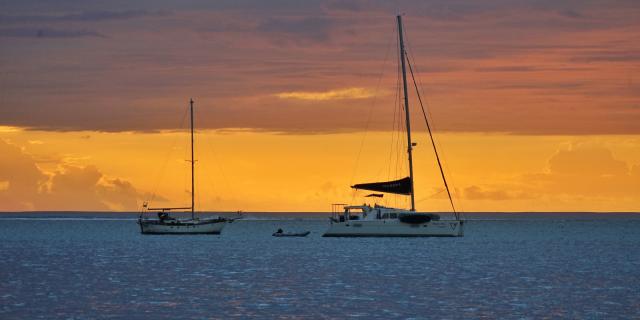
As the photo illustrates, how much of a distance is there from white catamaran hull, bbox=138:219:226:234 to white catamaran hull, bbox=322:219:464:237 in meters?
33.4

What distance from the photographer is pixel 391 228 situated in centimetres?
12506

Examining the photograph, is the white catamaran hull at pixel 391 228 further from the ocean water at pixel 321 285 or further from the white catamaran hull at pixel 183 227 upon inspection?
the white catamaran hull at pixel 183 227

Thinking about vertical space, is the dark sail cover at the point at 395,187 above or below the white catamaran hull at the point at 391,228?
above

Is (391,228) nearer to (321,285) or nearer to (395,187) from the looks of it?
(395,187)

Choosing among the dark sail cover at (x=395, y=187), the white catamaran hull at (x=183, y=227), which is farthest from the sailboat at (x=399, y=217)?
the white catamaran hull at (x=183, y=227)

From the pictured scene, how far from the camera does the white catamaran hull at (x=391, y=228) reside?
404ft

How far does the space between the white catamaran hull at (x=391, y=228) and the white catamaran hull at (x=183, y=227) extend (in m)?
33.4

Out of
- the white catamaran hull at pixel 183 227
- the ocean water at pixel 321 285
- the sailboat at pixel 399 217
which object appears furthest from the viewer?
the white catamaran hull at pixel 183 227

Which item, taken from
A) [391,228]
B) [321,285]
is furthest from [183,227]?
[321,285]

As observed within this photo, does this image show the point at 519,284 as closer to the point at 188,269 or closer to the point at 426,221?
the point at 188,269

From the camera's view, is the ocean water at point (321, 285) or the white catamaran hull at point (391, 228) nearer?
the ocean water at point (321, 285)

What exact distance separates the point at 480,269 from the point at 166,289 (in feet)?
97.0

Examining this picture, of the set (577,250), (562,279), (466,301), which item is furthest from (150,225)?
(466,301)

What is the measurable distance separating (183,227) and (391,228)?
43688 millimetres
